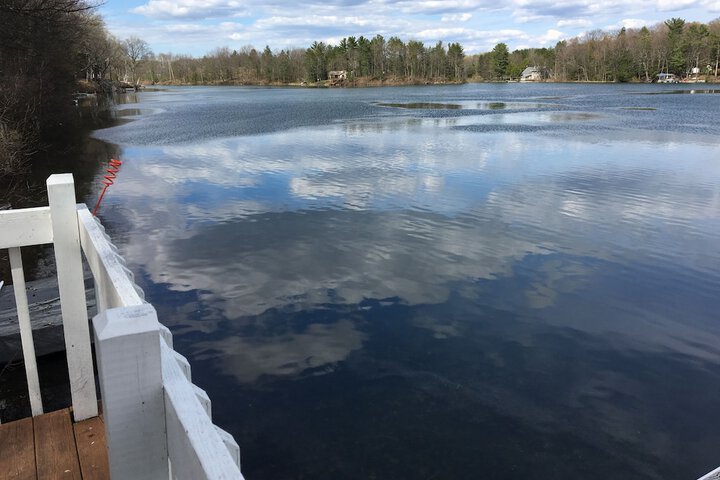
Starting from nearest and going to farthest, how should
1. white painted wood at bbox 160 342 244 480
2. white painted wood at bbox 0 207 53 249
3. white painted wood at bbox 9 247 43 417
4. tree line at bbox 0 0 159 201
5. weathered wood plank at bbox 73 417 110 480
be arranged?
white painted wood at bbox 160 342 244 480
weathered wood plank at bbox 73 417 110 480
white painted wood at bbox 0 207 53 249
white painted wood at bbox 9 247 43 417
tree line at bbox 0 0 159 201

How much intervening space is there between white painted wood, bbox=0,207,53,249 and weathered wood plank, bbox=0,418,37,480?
1.01 meters

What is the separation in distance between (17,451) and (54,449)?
18cm

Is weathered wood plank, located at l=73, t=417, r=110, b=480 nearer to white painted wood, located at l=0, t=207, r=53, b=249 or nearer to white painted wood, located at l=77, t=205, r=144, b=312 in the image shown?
white painted wood, located at l=77, t=205, r=144, b=312

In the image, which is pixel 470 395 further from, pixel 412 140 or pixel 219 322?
pixel 412 140

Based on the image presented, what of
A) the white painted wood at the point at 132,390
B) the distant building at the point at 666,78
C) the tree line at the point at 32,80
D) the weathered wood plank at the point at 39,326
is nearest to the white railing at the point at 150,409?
the white painted wood at the point at 132,390

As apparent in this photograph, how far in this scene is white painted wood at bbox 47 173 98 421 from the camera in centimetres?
275

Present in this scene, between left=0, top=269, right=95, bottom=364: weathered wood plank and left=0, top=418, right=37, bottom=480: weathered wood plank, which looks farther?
left=0, top=269, right=95, bottom=364: weathered wood plank

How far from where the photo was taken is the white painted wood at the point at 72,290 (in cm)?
275

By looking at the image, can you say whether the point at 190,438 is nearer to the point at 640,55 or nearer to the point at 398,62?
the point at 640,55

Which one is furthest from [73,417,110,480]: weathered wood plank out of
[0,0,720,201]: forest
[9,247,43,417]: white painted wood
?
[0,0,720,201]: forest

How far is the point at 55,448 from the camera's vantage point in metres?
2.84

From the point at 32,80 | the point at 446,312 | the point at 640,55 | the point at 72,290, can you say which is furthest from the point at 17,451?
the point at 640,55

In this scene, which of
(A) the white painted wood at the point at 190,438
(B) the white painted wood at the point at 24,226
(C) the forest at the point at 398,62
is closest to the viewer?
(A) the white painted wood at the point at 190,438

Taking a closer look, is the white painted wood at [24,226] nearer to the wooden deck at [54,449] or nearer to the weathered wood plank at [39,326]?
the wooden deck at [54,449]
